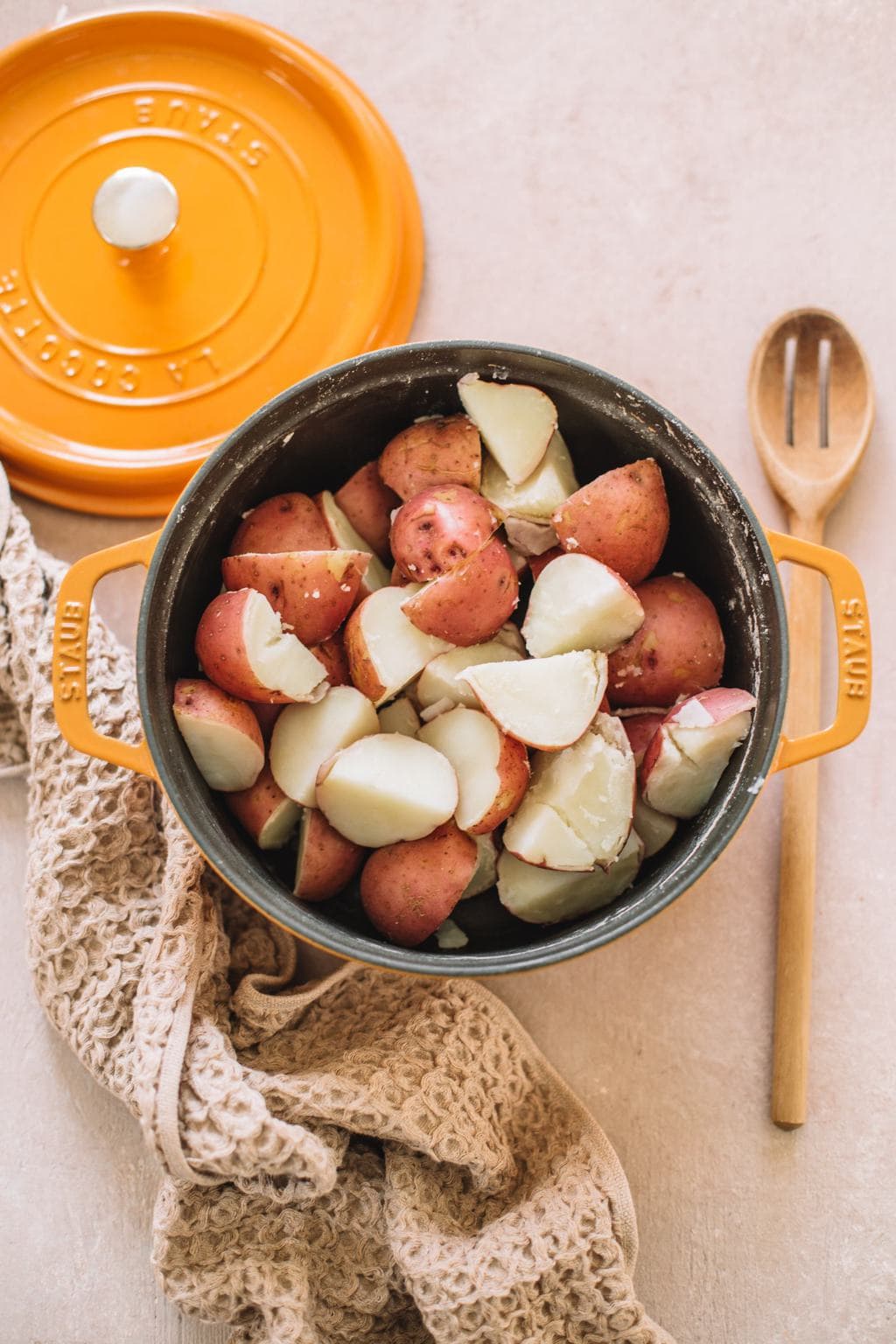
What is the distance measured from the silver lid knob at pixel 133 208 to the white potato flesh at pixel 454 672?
1.38 feet

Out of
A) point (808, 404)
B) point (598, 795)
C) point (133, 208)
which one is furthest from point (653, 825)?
point (133, 208)

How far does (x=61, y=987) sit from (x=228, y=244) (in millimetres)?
637

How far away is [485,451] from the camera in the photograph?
84cm

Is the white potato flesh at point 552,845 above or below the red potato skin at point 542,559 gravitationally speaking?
below

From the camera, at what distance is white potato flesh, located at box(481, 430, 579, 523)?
82 cm

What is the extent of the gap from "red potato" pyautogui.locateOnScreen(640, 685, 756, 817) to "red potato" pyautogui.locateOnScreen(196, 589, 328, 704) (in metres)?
0.25

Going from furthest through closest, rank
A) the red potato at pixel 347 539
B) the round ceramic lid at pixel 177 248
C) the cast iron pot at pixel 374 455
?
the round ceramic lid at pixel 177 248
the red potato at pixel 347 539
the cast iron pot at pixel 374 455

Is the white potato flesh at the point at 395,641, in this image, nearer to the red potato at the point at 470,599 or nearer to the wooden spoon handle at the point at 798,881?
the red potato at the point at 470,599

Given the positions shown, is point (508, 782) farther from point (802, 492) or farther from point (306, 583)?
point (802, 492)

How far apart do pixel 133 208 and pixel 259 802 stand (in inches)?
19.0

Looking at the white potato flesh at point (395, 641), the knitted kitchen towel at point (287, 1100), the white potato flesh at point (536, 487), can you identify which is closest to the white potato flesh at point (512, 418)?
the white potato flesh at point (536, 487)

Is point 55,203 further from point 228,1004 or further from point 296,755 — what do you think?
point 228,1004

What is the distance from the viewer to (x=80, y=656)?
0.74 meters

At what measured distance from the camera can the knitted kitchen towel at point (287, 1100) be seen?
79 centimetres
